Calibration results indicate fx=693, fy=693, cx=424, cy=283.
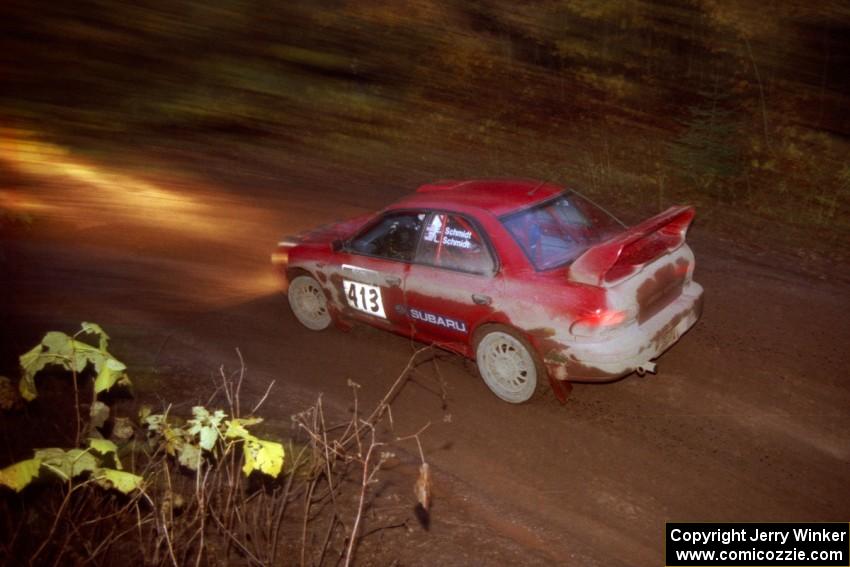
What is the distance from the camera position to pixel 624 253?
509 cm

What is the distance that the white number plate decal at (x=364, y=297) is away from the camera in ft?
20.7

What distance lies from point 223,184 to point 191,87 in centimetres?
535

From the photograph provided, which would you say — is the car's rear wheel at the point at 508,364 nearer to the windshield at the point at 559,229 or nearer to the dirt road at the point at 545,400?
the dirt road at the point at 545,400

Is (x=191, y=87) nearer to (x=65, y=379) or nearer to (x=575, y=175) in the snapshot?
(x=575, y=175)

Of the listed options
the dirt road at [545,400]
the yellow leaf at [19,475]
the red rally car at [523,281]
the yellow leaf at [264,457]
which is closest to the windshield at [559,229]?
the red rally car at [523,281]

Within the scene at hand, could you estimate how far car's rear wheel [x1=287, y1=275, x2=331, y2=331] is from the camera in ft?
23.2

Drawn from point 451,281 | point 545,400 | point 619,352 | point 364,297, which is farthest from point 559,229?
point 364,297

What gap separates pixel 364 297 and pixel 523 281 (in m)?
1.77

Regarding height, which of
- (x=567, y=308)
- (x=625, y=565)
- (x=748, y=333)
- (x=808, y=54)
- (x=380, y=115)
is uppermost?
(x=808, y=54)

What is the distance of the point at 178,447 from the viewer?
11.8 ft

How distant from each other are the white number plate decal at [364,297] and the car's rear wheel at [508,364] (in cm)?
108

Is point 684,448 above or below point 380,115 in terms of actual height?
below

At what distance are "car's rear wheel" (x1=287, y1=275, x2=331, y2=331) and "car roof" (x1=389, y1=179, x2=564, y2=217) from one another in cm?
142

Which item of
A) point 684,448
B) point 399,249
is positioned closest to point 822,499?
point 684,448
